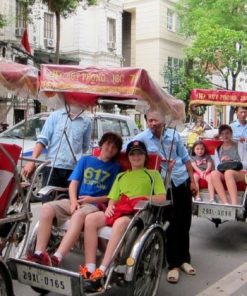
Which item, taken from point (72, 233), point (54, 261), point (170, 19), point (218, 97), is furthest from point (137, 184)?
point (170, 19)

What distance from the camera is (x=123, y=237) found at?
4.11 metres

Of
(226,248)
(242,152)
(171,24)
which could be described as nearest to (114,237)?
(226,248)

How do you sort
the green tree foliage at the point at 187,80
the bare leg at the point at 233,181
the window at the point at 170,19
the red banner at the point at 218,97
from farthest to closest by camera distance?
the window at the point at 170,19
the green tree foliage at the point at 187,80
the red banner at the point at 218,97
the bare leg at the point at 233,181

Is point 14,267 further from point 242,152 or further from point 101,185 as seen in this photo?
point 242,152

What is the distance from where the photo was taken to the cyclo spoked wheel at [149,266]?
4.20 meters

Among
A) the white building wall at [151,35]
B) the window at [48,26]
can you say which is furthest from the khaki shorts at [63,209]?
the white building wall at [151,35]

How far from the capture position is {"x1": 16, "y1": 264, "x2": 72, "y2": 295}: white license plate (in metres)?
3.69

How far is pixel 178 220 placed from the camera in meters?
5.42

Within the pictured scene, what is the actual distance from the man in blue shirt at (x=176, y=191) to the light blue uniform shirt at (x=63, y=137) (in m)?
0.90

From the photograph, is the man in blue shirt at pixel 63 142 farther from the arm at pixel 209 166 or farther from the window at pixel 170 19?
the window at pixel 170 19

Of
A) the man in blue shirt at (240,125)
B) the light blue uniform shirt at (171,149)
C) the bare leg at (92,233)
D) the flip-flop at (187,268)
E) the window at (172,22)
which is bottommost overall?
the flip-flop at (187,268)

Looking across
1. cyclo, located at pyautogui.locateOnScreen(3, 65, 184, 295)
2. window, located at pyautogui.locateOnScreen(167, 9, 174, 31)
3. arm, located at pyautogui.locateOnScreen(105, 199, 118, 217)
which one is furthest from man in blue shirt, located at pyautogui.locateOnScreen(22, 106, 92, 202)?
window, located at pyautogui.locateOnScreen(167, 9, 174, 31)

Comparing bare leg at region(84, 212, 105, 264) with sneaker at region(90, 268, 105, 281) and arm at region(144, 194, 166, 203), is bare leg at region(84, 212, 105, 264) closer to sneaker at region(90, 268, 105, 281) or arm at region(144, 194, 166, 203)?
sneaker at region(90, 268, 105, 281)

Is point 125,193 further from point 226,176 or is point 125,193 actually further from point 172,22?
point 172,22
